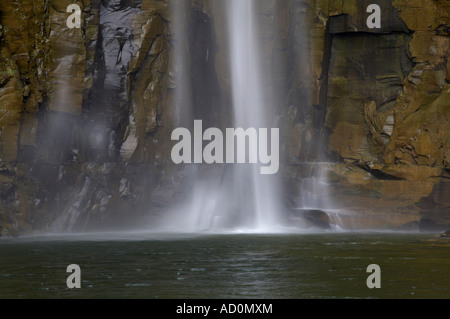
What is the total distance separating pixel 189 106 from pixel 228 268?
2282 cm

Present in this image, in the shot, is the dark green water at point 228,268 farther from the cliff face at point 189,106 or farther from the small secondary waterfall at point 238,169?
the small secondary waterfall at point 238,169

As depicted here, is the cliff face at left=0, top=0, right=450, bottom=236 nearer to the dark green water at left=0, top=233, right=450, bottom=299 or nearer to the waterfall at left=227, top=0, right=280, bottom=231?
the waterfall at left=227, top=0, right=280, bottom=231

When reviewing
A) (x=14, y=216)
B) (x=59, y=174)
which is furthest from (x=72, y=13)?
(x=14, y=216)

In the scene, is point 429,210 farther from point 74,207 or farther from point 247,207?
point 74,207

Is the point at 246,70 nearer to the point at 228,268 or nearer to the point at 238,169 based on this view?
the point at 238,169

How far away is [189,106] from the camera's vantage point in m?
38.9

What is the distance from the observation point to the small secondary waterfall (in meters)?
35.7

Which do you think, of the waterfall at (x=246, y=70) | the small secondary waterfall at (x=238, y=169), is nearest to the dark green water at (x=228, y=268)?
the small secondary waterfall at (x=238, y=169)

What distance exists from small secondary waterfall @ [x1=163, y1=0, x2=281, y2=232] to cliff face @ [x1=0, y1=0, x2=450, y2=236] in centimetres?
54

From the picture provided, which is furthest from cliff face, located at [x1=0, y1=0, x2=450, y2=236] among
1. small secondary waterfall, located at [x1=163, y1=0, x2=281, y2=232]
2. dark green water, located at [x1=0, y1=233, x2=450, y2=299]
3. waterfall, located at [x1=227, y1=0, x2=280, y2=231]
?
dark green water, located at [x1=0, y1=233, x2=450, y2=299]

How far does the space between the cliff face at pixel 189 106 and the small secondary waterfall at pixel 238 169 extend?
0.54 metres

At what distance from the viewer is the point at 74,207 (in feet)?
110
